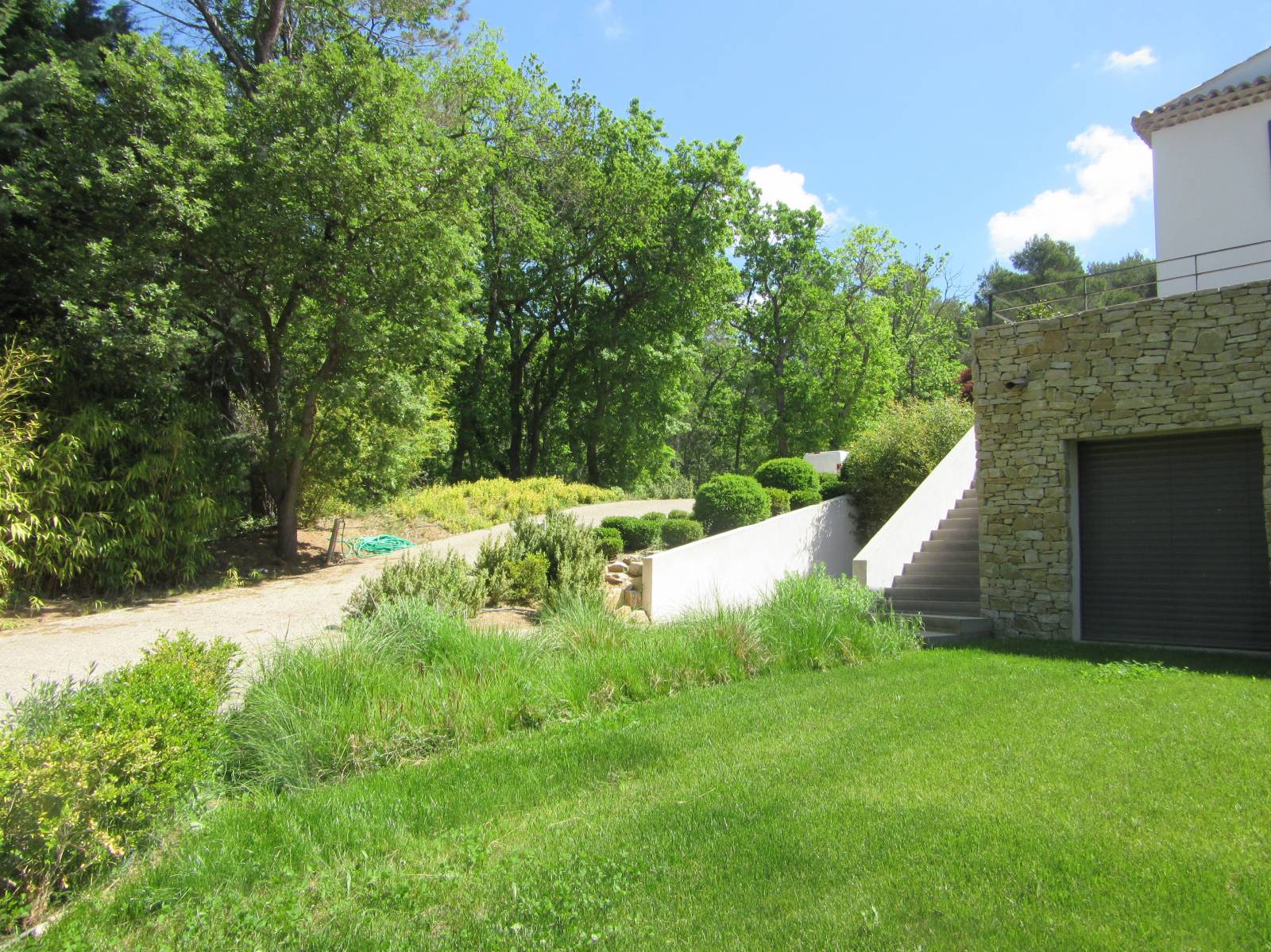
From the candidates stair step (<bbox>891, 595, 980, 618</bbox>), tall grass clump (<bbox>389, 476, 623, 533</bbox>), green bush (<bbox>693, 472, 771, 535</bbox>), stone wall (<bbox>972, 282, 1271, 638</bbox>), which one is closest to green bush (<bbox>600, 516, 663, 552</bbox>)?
green bush (<bbox>693, 472, 771, 535</bbox>)

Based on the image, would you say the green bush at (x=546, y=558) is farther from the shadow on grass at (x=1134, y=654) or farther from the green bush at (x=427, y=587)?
the shadow on grass at (x=1134, y=654)

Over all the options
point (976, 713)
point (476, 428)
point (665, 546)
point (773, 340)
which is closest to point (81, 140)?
point (665, 546)

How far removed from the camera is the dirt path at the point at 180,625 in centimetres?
771

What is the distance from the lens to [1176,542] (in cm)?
896

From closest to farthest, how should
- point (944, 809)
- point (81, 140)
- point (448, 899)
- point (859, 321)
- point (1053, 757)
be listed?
point (448, 899) → point (944, 809) → point (1053, 757) → point (81, 140) → point (859, 321)

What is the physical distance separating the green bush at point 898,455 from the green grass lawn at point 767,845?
892cm

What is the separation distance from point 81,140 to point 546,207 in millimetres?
14178

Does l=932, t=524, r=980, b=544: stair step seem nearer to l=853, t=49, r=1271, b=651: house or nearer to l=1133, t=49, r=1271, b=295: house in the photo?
l=853, t=49, r=1271, b=651: house

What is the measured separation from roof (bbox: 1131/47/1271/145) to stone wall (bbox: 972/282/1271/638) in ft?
20.7

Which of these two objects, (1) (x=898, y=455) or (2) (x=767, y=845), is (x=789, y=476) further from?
(2) (x=767, y=845)

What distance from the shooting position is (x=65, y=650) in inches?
323

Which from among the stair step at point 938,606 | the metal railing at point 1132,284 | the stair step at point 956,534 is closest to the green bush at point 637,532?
the stair step at point 938,606

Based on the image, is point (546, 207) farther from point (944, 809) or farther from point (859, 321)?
point (944, 809)

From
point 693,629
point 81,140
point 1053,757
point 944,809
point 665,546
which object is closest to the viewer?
point 944,809
